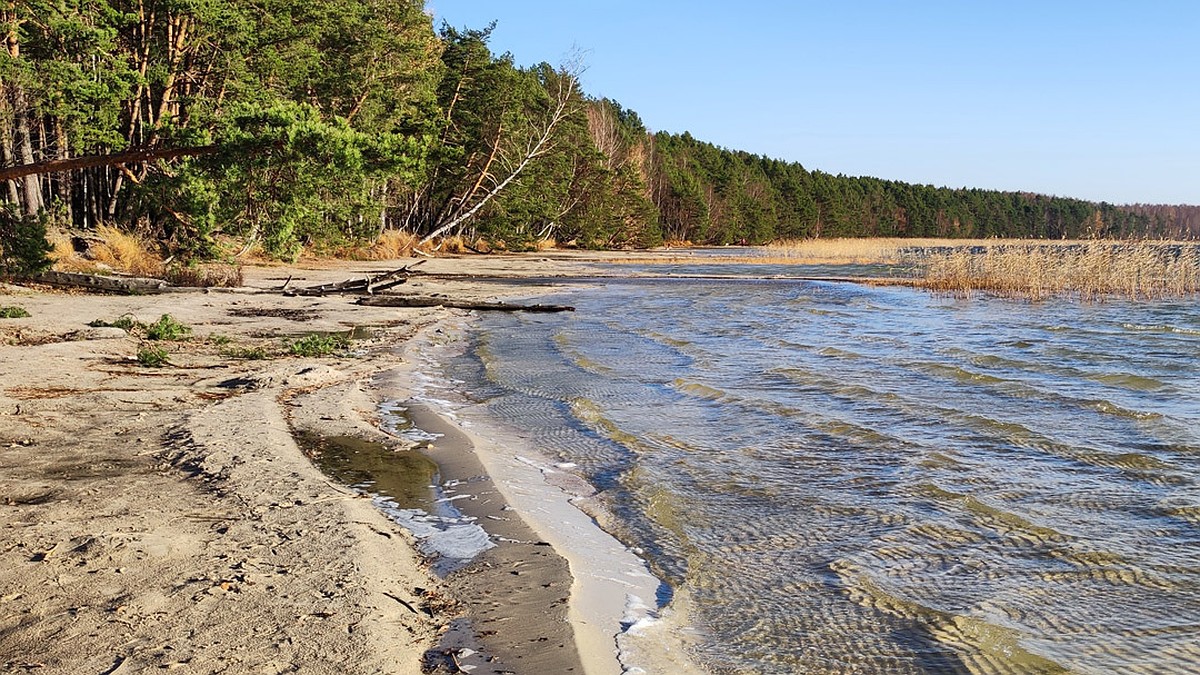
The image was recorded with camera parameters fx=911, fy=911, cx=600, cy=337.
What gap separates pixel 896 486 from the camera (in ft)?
21.6

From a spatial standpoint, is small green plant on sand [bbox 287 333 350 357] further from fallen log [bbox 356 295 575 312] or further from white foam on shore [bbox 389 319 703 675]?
fallen log [bbox 356 295 575 312]

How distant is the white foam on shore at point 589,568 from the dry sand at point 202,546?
0.13 metres

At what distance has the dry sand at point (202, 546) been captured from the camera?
133 inches

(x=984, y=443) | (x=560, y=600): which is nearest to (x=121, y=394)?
(x=560, y=600)

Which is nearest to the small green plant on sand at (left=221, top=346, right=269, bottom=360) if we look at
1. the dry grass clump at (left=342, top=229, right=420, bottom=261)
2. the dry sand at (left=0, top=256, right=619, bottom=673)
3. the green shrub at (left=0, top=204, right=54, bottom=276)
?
the dry sand at (left=0, top=256, right=619, bottom=673)

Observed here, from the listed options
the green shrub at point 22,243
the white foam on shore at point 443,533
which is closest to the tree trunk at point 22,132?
the green shrub at point 22,243

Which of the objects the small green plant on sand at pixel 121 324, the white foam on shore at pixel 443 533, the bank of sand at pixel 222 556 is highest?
the bank of sand at pixel 222 556

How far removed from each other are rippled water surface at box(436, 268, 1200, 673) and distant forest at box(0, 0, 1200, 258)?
3.45 meters

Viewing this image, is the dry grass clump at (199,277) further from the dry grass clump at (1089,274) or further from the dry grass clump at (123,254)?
the dry grass clump at (1089,274)

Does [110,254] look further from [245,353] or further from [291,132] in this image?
[291,132]

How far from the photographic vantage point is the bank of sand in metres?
3.39

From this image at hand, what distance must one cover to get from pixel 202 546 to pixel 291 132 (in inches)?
254

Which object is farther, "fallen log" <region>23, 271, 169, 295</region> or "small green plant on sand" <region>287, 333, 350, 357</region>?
"fallen log" <region>23, 271, 169, 295</region>

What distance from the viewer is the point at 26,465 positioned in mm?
5766
